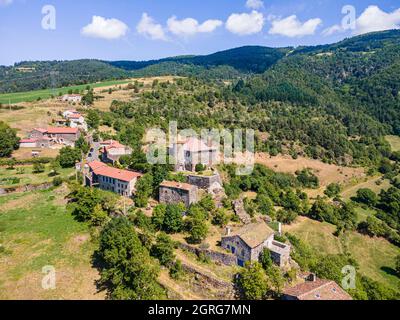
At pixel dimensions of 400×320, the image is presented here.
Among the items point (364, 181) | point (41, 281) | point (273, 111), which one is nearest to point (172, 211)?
point (41, 281)

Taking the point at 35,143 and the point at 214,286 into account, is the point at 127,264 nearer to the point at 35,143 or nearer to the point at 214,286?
the point at 214,286

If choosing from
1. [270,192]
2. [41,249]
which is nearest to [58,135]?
[41,249]

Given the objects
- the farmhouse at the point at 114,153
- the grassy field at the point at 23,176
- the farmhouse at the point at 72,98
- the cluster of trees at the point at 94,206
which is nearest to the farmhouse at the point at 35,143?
the grassy field at the point at 23,176

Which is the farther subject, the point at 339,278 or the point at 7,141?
the point at 7,141

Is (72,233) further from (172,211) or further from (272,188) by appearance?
(272,188)

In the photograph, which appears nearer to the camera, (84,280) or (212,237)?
(84,280)

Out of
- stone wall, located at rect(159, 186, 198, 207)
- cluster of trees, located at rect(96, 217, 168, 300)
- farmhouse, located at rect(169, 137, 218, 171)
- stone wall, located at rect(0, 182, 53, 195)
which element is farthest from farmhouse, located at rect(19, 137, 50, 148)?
cluster of trees, located at rect(96, 217, 168, 300)

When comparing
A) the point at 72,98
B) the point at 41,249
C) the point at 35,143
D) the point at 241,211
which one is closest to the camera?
the point at 41,249
